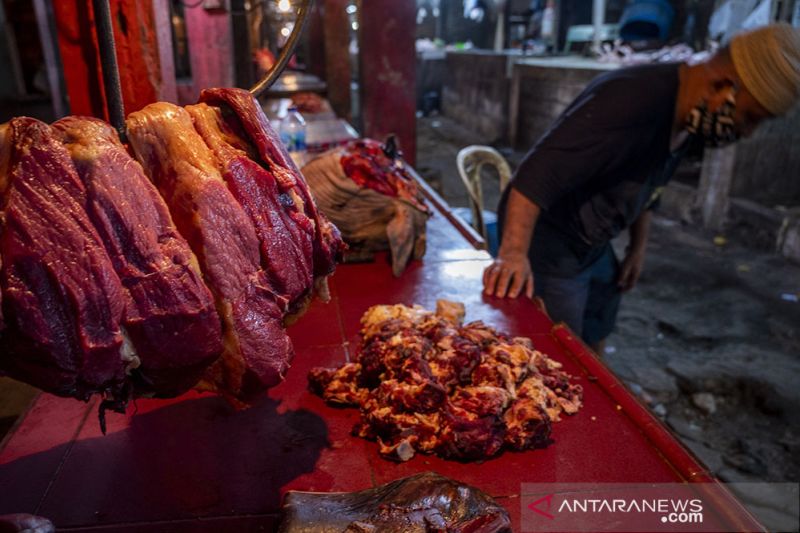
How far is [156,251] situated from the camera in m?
1.24

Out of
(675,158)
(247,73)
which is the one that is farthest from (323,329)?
(247,73)

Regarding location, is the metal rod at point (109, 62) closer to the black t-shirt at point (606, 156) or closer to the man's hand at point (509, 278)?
the man's hand at point (509, 278)

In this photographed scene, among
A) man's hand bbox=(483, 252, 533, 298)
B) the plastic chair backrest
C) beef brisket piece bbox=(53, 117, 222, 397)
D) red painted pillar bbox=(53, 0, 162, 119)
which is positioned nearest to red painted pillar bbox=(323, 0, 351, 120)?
the plastic chair backrest

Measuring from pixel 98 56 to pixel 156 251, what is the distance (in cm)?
175

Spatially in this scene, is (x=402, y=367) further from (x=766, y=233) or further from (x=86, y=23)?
(x=766, y=233)

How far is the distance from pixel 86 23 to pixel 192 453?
192 centimetres

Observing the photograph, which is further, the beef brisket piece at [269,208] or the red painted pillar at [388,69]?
the red painted pillar at [388,69]

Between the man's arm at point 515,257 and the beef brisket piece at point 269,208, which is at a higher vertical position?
the beef brisket piece at point 269,208

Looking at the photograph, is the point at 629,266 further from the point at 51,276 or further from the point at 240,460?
the point at 51,276

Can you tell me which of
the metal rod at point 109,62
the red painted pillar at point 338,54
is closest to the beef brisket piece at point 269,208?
the metal rod at point 109,62

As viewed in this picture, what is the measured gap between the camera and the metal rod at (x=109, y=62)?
128cm

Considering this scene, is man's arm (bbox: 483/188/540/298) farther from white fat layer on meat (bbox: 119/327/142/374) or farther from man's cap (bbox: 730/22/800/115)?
white fat layer on meat (bbox: 119/327/142/374)

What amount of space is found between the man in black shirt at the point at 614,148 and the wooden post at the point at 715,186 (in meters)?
5.24

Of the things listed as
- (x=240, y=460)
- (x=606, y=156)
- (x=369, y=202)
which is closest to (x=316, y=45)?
(x=369, y=202)
